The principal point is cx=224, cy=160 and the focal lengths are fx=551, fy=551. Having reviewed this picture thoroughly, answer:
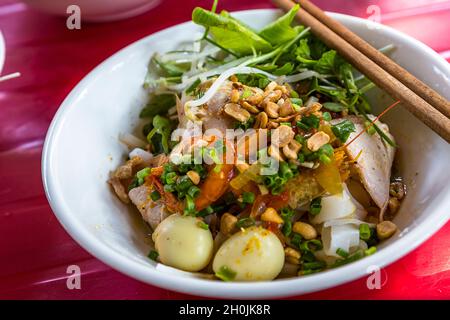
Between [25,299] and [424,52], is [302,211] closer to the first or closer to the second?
[424,52]

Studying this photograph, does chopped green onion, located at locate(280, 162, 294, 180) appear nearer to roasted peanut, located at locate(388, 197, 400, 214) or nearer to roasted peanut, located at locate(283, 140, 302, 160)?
roasted peanut, located at locate(283, 140, 302, 160)

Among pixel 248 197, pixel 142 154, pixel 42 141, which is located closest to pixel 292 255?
pixel 248 197

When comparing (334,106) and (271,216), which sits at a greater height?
(334,106)

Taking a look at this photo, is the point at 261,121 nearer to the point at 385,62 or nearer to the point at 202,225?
the point at 202,225

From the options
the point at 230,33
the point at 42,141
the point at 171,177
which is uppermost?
the point at 230,33

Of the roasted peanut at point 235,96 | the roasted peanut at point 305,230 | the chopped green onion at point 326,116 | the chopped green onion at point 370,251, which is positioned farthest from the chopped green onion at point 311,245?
the roasted peanut at point 235,96
